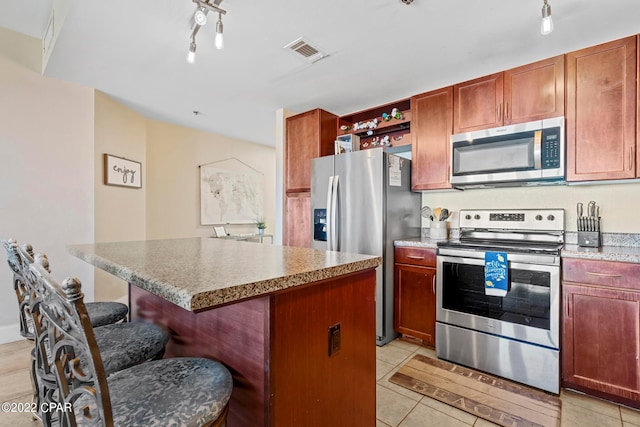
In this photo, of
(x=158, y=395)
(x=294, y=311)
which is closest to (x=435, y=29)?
(x=294, y=311)

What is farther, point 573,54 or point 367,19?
point 573,54

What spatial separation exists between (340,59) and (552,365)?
2655mm

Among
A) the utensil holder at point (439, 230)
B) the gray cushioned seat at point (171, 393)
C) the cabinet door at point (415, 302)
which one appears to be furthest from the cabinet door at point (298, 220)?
the gray cushioned seat at point (171, 393)

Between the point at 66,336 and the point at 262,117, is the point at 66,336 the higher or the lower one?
the lower one

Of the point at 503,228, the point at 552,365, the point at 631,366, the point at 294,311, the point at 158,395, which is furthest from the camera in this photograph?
the point at 503,228

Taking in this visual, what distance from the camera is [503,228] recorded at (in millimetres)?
2689

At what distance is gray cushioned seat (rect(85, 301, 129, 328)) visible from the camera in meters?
1.50

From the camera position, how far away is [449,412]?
181 centimetres

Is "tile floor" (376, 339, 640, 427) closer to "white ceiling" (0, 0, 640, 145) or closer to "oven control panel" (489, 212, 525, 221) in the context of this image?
"oven control panel" (489, 212, 525, 221)

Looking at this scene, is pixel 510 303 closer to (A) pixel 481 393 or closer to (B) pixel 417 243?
(A) pixel 481 393


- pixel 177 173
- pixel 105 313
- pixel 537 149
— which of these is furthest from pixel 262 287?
pixel 177 173

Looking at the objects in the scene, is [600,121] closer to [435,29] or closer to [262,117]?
[435,29]

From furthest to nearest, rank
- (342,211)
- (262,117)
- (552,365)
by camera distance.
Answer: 1. (262,117)
2. (342,211)
3. (552,365)

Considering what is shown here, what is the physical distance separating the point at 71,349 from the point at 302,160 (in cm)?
298
